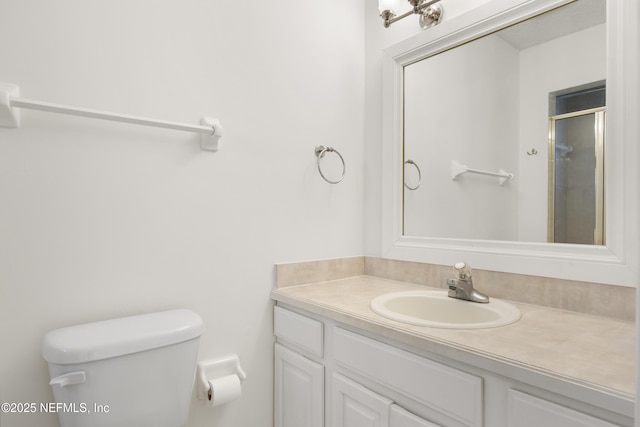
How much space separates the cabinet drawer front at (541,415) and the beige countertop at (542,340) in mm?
66

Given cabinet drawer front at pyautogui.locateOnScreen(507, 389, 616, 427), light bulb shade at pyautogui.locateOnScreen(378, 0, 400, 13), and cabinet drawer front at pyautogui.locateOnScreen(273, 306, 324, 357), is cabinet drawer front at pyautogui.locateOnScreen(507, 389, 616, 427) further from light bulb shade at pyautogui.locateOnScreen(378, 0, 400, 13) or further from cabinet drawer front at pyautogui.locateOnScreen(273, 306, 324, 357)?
light bulb shade at pyautogui.locateOnScreen(378, 0, 400, 13)

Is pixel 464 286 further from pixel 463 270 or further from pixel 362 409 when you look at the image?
pixel 362 409

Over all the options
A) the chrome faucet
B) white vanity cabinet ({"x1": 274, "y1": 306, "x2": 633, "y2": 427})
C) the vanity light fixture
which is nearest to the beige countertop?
white vanity cabinet ({"x1": 274, "y1": 306, "x2": 633, "y2": 427})

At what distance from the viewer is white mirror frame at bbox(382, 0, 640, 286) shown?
99cm

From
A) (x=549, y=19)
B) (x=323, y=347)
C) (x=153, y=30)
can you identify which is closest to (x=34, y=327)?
(x=323, y=347)

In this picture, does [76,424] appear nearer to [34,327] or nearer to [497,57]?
[34,327]

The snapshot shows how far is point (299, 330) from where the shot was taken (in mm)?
1277

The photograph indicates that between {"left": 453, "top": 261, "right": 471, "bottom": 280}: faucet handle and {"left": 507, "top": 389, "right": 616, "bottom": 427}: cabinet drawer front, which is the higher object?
{"left": 453, "top": 261, "right": 471, "bottom": 280}: faucet handle

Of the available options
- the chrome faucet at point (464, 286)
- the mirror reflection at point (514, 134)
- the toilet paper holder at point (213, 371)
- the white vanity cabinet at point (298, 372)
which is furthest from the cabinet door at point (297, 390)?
the mirror reflection at point (514, 134)

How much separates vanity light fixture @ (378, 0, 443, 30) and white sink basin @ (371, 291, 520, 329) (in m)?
1.09

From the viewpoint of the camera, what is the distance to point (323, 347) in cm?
119

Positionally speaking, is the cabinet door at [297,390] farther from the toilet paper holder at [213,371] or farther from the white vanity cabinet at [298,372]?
the toilet paper holder at [213,371]

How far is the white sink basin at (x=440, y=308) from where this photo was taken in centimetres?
109

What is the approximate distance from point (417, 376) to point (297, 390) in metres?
0.56
